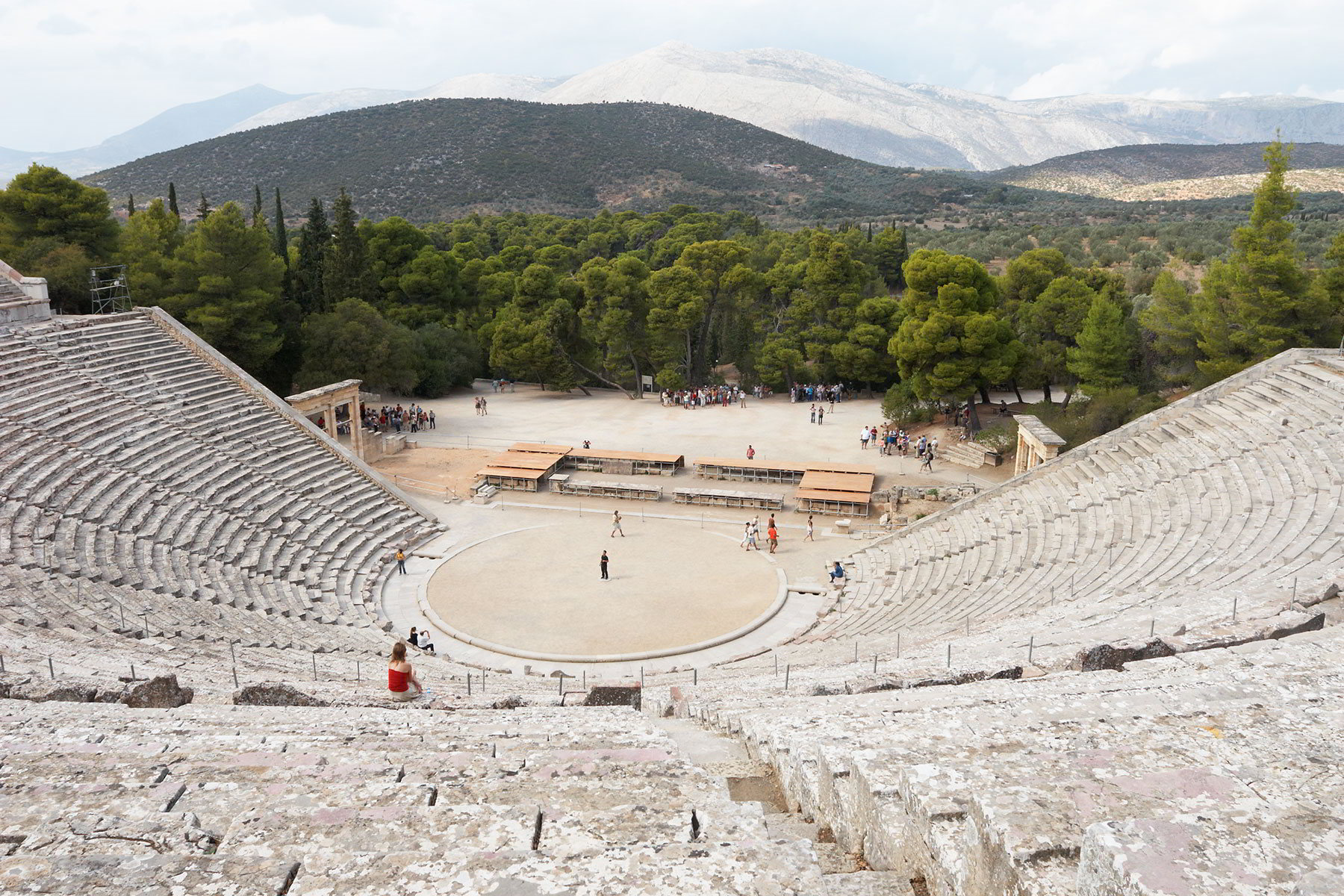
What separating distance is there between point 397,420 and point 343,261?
8.34m

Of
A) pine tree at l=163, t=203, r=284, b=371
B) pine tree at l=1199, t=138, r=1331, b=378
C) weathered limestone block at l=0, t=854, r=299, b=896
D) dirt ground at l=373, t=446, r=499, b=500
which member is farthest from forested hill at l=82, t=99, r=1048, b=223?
weathered limestone block at l=0, t=854, r=299, b=896

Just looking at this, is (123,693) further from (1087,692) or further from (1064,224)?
(1064,224)

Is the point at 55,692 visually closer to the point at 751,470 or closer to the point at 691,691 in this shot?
the point at 691,691

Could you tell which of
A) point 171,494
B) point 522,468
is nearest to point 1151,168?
point 522,468

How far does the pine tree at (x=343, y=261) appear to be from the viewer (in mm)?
38156

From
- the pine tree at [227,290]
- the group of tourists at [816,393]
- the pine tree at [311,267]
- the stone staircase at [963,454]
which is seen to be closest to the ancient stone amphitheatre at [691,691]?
the stone staircase at [963,454]

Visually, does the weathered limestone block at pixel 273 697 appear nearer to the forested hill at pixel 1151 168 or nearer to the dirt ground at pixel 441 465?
the dirt ground at pixel 441 465

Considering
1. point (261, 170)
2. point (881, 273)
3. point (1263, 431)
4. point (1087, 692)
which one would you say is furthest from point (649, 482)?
point (261, 170)

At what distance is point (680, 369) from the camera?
41.8m

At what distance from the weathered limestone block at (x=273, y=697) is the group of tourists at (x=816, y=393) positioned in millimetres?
31719

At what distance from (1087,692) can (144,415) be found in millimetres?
20966

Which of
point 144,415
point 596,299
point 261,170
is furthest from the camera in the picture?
point 261,170

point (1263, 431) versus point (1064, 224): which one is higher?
point (1064, 224)

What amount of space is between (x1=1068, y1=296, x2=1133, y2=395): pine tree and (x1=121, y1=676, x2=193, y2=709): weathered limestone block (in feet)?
87.1
